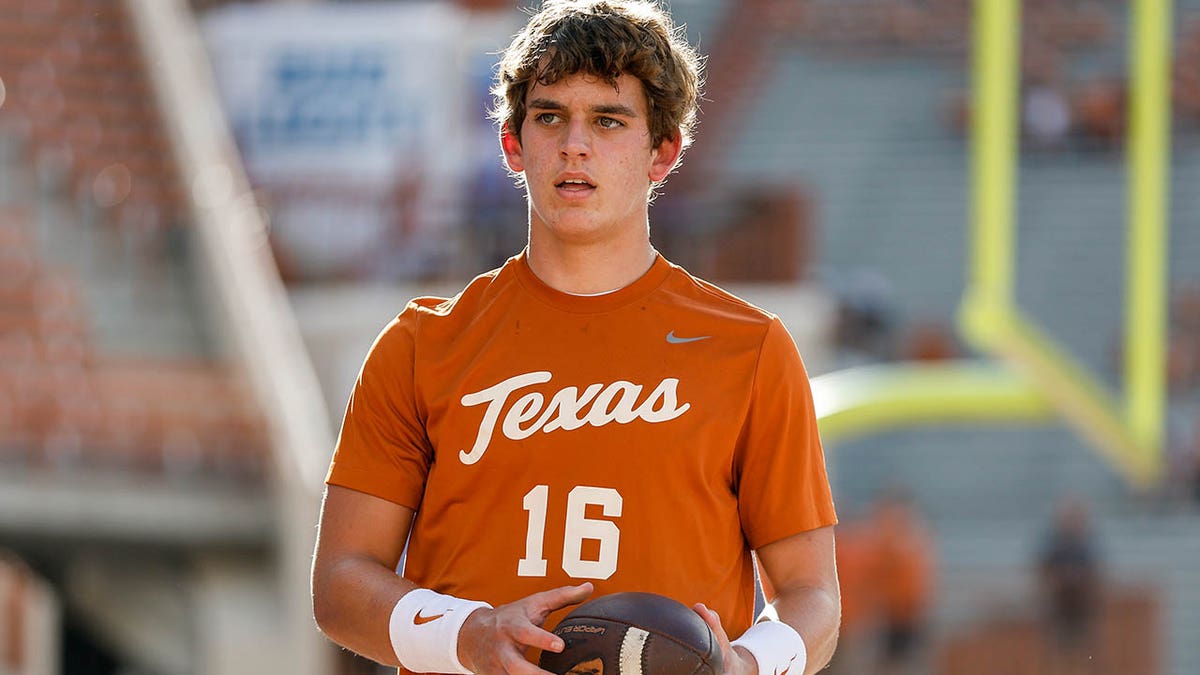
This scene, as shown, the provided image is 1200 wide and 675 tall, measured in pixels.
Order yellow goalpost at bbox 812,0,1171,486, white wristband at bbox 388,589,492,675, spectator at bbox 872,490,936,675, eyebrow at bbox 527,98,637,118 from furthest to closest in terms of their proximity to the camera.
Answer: spectator at bbox 872,490,936,675
yellow goalpost at bbox 812,0,1171,486
eyebrow at bbox 527,98,637,118
white wristband at bbox 388,589,492,675

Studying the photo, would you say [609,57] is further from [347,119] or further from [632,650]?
[347,119]

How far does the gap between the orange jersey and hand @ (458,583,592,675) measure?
10cm

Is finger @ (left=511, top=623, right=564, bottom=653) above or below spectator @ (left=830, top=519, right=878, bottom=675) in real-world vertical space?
above

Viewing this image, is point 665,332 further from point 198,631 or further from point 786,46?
point 786,46

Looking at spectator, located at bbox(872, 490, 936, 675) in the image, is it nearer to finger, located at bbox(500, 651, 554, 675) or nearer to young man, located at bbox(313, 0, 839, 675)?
young man, located at bbox(313, 0, 839, 675)

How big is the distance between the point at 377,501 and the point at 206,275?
8007mm

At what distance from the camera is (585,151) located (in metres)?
2.16

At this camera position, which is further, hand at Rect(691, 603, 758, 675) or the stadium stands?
the stadium stands

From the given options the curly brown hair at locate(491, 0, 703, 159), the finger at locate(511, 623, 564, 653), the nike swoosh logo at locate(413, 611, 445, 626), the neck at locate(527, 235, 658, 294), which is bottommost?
the nike swoosh logo at locate(413, 611, 445, 626)

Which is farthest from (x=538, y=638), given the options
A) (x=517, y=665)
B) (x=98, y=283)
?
(x=98, y=283)

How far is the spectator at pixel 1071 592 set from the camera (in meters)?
10.4

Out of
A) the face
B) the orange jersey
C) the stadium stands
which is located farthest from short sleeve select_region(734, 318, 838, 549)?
the stadium stands

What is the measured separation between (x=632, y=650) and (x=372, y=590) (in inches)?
13.0

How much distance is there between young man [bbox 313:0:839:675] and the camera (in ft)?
7.06
